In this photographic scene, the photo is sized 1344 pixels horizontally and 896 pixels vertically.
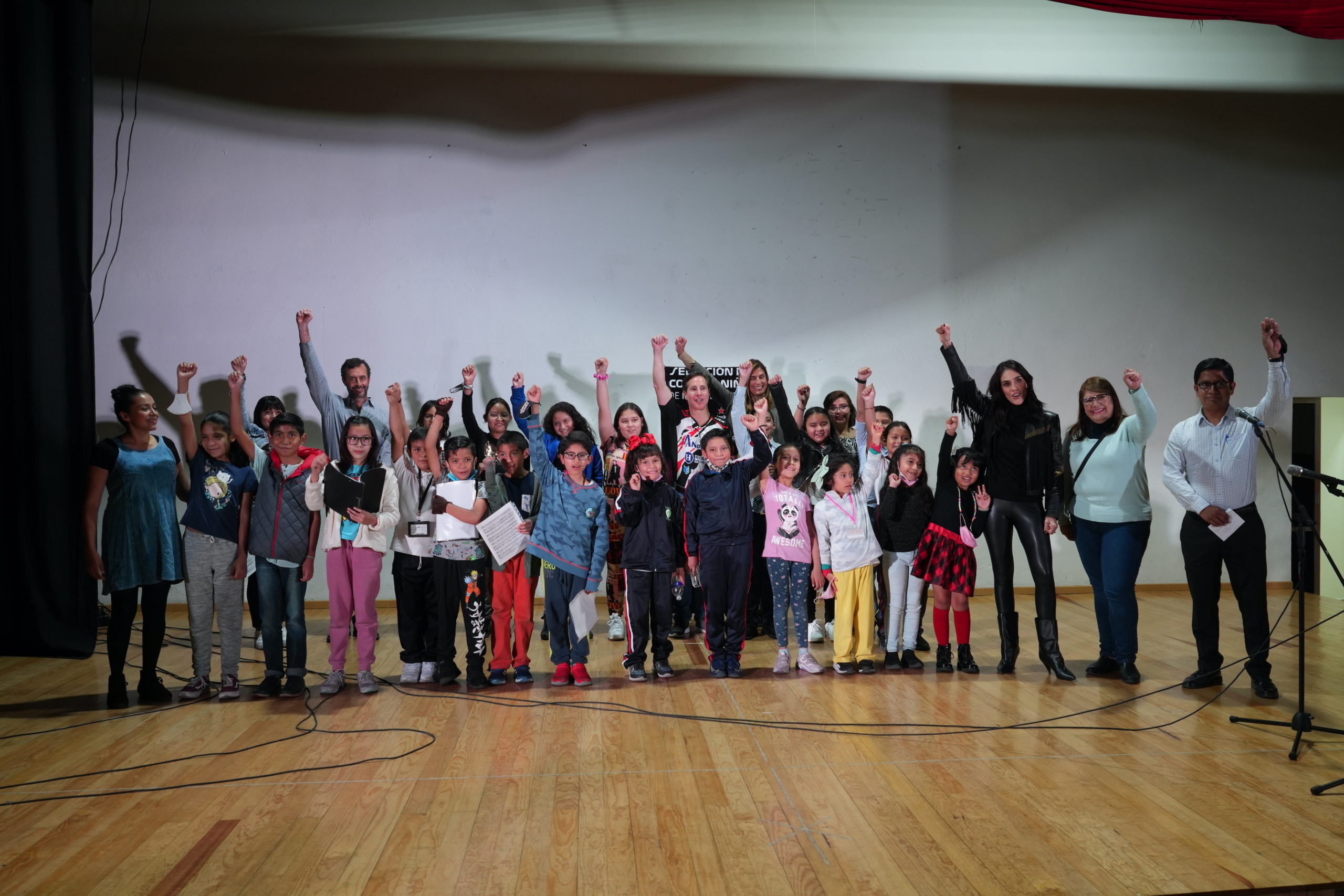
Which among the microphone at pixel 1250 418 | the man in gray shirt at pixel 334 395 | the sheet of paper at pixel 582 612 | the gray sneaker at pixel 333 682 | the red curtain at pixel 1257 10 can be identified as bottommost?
the gray sneaker at pixel 333 682

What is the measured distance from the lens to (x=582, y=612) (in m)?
4.54

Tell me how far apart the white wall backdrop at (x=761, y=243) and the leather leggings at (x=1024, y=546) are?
2.72 m

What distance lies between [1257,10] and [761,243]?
339 cm

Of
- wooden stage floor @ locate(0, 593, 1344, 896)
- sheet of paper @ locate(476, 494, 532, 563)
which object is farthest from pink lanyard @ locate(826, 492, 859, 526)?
sheet of paper @ locate(476, 494, 532, 563)

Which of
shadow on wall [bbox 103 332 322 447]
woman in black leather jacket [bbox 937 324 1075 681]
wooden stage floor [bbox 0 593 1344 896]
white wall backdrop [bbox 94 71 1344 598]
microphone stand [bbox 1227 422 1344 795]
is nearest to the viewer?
wooden stage floor [bbox 0 593 1344 896]

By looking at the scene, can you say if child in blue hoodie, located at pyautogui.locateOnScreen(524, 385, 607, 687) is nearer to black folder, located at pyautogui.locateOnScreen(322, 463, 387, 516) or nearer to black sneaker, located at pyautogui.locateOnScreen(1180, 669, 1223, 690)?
black folder, located at pyautogui.locateOnScreen(322, 463, 387, 516)

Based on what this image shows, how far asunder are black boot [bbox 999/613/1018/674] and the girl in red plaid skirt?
134 millimetres

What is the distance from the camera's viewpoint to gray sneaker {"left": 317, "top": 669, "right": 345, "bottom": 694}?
441 centimetres

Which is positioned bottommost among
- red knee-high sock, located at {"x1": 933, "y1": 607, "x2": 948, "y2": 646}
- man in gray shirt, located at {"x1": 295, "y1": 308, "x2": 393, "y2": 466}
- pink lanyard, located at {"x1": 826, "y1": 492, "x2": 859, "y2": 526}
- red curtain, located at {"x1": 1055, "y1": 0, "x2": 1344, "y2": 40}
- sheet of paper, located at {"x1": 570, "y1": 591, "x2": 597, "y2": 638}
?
red knee-high sock, located at {"x1": 933, "y1": 607, "x2": 948, "y2": 646}

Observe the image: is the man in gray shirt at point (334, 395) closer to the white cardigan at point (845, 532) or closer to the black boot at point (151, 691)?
the black boot at point (151, 691)

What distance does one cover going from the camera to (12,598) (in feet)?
14.2

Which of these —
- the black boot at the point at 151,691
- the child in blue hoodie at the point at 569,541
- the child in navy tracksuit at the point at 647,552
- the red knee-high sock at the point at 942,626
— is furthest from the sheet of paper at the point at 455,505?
the red knee-high sock at the point at 942,626

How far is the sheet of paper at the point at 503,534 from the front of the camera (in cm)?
446

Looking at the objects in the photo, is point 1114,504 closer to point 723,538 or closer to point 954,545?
point 954,545
